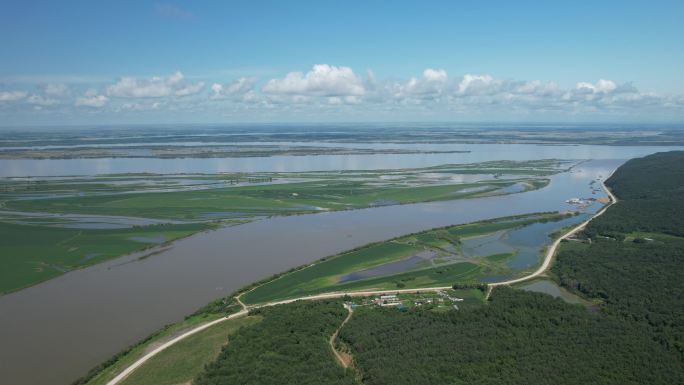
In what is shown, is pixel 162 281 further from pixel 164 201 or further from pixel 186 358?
pixel 164 201

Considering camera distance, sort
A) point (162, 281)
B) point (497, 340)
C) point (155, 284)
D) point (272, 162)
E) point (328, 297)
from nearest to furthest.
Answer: point (497, 340) → point (328, 297) → point (155, 284) → point (162, 281) → point (272, 162)

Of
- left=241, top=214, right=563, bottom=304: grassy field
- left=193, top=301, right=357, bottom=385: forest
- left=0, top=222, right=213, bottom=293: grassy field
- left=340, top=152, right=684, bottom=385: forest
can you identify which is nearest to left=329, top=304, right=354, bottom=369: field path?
left=193, top=301, right=357, bottom=385: forest

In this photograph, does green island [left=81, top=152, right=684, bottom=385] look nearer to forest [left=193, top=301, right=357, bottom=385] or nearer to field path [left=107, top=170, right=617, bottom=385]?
forest [left=193, top=301, right=357, bottom=385]

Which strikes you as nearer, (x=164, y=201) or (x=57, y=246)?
(x=57, y=246)

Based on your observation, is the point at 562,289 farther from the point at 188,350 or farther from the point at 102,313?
the point at 102,313

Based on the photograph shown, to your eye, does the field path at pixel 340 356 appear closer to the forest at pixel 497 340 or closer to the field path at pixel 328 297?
the field path at pixel 328 297

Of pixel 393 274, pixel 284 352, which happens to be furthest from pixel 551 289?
pixel 284 352
